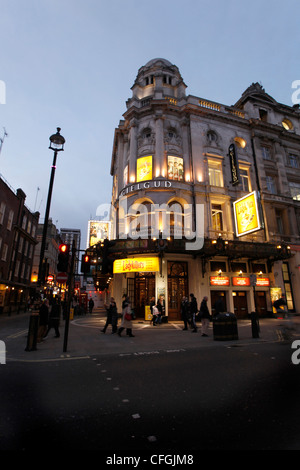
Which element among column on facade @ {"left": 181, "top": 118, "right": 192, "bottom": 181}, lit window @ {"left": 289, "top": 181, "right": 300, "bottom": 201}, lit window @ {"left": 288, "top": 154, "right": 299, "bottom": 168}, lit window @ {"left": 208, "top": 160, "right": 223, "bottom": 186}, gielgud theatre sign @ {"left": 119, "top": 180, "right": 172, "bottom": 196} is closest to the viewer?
gielgud theatre sign @ {"left": 119, "top": 180, "right": 172, "bottom": 196}

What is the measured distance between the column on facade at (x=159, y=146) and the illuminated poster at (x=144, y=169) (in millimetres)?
680

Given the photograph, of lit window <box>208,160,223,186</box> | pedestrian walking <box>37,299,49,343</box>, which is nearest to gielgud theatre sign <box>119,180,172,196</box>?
lit window <box>208,160,223,186</box>

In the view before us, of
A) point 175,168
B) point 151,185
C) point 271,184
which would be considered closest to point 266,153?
point 271,184

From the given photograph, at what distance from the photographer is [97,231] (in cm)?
3238

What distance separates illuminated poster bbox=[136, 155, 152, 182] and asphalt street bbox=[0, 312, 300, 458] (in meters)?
17.1

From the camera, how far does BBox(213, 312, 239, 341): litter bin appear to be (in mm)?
10359

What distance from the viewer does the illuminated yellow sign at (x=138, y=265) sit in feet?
62.0

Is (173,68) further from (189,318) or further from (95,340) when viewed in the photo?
(95,340)

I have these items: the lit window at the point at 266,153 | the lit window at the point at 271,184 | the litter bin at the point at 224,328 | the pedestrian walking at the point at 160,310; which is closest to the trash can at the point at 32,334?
the litter bin at the point at 224,328

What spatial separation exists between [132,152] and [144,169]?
233 cm

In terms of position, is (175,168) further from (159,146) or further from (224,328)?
(224,328)

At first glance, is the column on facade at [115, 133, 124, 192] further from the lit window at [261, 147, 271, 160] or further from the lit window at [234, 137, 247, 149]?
the lit window at [261, 147, 271, 160]

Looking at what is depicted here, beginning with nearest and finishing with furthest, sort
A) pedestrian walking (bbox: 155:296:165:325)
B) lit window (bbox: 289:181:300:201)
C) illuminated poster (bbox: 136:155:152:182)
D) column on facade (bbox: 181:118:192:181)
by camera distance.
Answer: pedestrian walking (bbox: 155:296:165:325) < illuminated poster (bbox: 136:155:152:182) < column on facade (bbox: 181:118:192:181) < lit window (bbox: 289:181:300:201)
